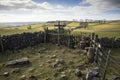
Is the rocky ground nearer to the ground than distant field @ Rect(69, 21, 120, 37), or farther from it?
nearer to the ground

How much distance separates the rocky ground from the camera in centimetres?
1026

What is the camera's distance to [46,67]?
11.7m

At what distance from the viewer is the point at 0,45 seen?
15.8 m

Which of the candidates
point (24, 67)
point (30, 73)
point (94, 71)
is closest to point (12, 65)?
point (24, 67)

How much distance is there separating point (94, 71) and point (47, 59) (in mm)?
5215

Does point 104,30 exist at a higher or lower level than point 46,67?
higher

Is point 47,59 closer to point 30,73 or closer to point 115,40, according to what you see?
point 30,73

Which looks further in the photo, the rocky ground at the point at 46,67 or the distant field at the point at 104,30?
the distant field at the point at 104,30

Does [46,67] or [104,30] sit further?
[104,30]

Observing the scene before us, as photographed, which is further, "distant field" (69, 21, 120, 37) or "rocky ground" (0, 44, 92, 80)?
"distant field" (69, 21, 120, 37)

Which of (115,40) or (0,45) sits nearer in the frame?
(0,45)

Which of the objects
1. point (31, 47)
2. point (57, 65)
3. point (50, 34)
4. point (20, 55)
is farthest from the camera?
point (50, 34)

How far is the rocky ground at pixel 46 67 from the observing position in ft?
33.7

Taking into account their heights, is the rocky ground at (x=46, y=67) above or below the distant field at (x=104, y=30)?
below
